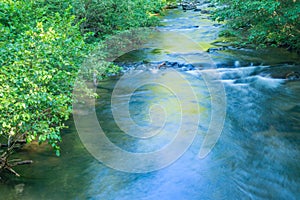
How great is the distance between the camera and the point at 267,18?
43.2 ft

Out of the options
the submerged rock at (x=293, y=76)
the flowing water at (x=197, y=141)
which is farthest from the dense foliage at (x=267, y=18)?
the submerged rock at (x=293, y=76)

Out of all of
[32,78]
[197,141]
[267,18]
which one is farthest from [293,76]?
[32,78]

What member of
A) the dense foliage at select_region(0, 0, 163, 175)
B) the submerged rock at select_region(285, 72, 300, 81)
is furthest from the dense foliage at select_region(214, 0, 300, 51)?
the dense foliage at select_region(0, 0, 163, 175)

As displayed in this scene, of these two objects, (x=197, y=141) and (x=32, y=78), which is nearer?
(x=32, y=78)

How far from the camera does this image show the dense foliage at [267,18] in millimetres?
11828

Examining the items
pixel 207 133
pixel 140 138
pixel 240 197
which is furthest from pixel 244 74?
pixel 240 197

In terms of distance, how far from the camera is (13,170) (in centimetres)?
652

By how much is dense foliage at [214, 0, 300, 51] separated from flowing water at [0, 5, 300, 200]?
3.28 feet

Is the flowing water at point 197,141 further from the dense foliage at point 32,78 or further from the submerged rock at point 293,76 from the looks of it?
the dense foliage at point 32,78

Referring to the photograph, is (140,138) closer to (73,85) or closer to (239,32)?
(73,85)

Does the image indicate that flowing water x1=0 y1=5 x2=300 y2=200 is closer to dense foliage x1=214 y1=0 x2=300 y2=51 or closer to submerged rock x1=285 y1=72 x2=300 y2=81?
submerged rock x1=285 y1=72 x2=300 y2=81

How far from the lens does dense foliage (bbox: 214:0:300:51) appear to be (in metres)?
11.8

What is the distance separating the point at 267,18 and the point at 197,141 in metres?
7.49

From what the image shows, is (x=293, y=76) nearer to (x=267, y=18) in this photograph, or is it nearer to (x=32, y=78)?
(x=267, y=18)
